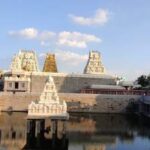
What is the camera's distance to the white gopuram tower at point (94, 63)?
94.7m

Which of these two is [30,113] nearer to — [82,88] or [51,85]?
[51,85]

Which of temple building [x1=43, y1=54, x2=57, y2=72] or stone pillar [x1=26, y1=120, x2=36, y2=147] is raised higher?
temple building [x1=43, y1=54, x2=57, y2=72]

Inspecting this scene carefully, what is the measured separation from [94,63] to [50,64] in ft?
32.8

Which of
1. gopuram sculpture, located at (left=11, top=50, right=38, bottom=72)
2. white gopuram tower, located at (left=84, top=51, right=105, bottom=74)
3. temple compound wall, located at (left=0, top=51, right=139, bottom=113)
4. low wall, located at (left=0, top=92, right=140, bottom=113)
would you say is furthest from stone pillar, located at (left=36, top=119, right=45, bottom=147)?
white gopuram tower, located at (left=84, top=51, right=105, bottom=74)

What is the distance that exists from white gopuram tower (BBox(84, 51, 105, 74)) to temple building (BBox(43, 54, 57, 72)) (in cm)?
749

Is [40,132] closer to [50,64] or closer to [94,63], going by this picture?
[94,63]

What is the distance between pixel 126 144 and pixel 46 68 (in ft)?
197

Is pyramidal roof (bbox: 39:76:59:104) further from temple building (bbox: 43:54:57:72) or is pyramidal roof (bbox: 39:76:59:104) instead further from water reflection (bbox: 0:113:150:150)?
temple building (bbox: 43:54:57:72)

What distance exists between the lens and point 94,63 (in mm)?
94938

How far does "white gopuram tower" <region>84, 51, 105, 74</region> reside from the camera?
9469cm

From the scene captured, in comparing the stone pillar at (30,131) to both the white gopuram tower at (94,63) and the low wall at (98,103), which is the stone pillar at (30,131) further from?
the white gopuram tower at (94,63)

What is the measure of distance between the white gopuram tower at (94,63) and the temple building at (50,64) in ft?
24.6

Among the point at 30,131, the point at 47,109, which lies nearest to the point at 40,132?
the point at 30,131

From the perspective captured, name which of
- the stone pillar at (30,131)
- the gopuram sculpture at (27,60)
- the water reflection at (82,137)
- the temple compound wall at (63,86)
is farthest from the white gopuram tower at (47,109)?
the gopuram sculpture at (27,60)
